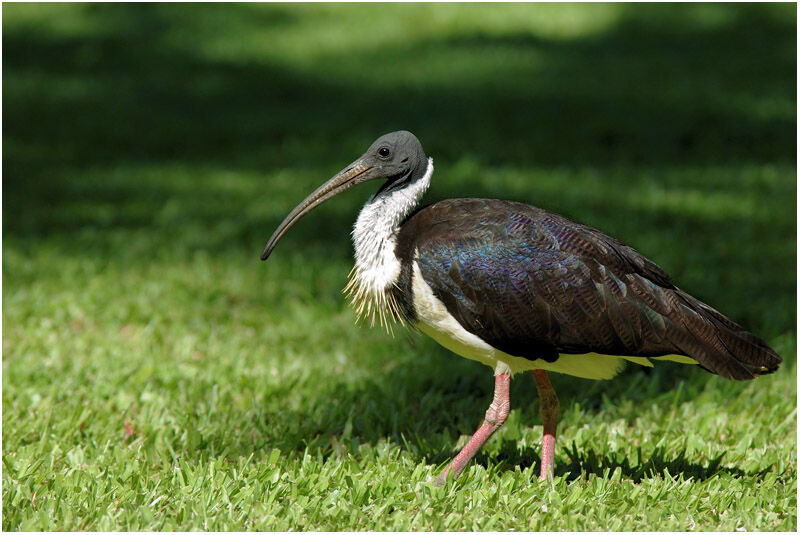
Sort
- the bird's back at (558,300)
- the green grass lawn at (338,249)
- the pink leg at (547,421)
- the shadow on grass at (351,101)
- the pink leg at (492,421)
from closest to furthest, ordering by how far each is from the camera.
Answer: the bird's back at (558,300), the green grass lawn at (338,249), the pink leg at (492,421), the pink leg at (547,421), the shadow on grass at (351,101)

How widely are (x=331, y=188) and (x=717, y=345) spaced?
1.81 m

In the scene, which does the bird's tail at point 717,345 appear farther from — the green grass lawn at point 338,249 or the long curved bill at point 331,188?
the long curved bill at point 331,188

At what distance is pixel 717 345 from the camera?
13.4ft

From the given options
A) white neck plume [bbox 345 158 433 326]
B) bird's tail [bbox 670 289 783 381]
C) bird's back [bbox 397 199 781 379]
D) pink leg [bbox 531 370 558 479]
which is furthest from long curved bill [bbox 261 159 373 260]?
bird's tail [bbox 670 289 783 381]

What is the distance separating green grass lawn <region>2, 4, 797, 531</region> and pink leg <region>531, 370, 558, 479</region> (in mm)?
94

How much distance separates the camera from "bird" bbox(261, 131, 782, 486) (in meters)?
4.07

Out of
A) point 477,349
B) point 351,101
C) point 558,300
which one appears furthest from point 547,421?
point 351,101

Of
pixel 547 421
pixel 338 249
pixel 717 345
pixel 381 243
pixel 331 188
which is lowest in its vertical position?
pixel 547 421

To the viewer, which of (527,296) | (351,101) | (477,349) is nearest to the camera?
(527,296)

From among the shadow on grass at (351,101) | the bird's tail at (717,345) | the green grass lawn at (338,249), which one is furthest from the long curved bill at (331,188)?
the shadow on grass at (351,101)

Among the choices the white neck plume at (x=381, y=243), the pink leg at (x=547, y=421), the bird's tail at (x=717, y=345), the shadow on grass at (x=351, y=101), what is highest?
the shadow on grass at (x=351, y=101)

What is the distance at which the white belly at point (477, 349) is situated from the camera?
4145mm

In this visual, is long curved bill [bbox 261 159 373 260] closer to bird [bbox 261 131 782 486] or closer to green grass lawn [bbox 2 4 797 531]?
bird [bbox 261 131 782 486]

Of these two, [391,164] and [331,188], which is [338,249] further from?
[391,164]
